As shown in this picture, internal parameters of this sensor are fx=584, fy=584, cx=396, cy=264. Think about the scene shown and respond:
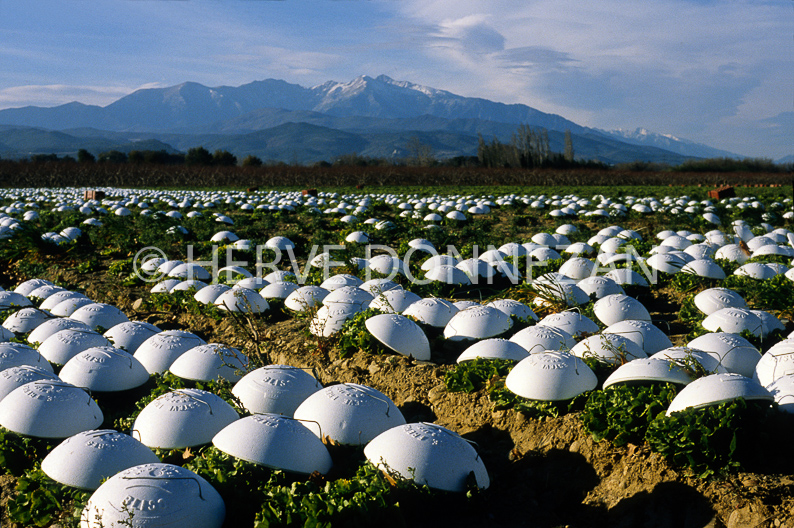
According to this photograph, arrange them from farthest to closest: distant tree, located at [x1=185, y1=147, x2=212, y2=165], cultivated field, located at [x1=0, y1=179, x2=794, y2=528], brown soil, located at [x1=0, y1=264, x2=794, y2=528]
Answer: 1. distant tree, located at [x1=185, y1=147, x2=212, y2=165]
2. cultivated field, located at [x1=0, y1=179, x2=794, y2=528]
3. brown soil, located at [x1=0, y1=264, x2=794, y2=528]

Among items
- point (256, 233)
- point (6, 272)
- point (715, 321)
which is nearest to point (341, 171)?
point (256, 233)

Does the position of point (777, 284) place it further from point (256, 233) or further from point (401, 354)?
point (256, 233)

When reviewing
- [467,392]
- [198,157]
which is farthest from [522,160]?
[467,392]

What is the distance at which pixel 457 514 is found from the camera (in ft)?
11.6

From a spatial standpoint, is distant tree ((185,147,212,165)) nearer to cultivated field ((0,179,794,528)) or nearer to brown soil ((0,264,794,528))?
cultivated field ((0,179,794,528))

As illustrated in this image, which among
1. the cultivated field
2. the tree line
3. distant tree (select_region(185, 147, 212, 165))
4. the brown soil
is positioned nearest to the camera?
the brown soil

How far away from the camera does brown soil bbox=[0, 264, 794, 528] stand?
3.16 metres

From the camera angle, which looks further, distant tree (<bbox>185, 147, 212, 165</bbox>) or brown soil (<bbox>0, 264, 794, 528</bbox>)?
distant tree (<bbox>185, 147, 212, 165</bbox>)

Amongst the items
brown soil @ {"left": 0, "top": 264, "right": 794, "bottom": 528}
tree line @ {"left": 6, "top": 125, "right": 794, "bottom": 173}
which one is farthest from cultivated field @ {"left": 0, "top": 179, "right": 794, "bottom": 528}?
tree line @ {"left": 6, "top": 125, "right": 794, "bottom": 173}

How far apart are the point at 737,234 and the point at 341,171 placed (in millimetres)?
34698

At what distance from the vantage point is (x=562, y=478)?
3.90 metres

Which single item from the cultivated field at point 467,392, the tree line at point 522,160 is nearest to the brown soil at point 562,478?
the cultivated field at point 467,392

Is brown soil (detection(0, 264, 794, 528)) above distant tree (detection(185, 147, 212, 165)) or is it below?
below

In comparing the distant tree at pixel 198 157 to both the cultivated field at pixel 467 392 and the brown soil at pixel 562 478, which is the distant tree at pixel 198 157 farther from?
the brown soil at pixel 562 478
